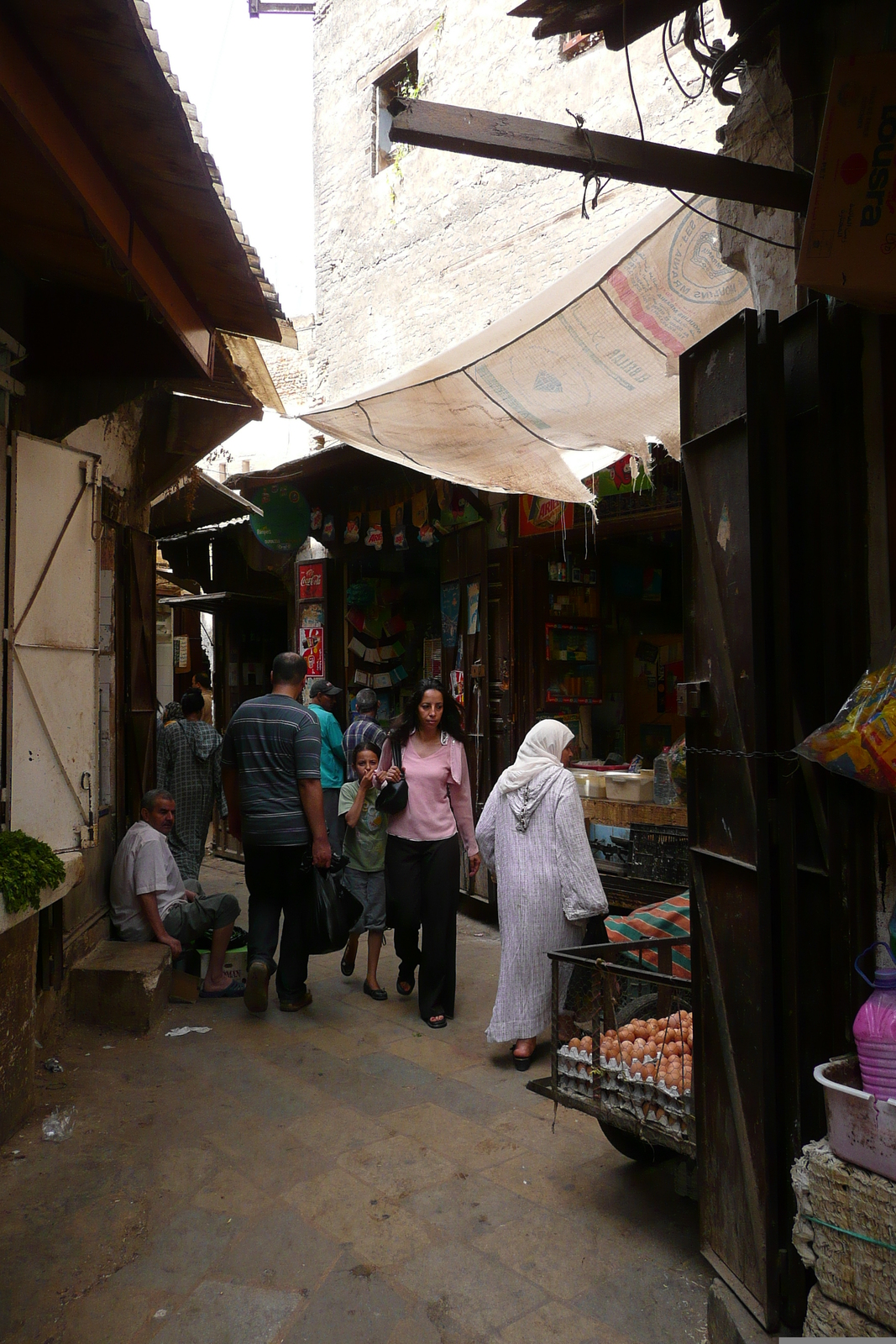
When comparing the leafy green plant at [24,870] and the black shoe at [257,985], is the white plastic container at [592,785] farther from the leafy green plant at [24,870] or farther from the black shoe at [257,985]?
the leafy green plant at [24,870]

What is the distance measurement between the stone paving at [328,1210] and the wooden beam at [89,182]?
12.2 ft

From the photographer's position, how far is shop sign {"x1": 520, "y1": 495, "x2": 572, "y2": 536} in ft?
23.9

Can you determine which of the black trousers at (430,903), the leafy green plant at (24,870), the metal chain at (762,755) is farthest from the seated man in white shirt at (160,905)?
the metal chain at (762,755)

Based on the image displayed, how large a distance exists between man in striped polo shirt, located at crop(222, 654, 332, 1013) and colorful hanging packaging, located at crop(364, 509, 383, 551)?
4.10 m

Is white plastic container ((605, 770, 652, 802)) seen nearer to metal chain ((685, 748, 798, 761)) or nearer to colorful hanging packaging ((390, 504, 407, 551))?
colorful hanging packaging ((390, 504, 407, 551))

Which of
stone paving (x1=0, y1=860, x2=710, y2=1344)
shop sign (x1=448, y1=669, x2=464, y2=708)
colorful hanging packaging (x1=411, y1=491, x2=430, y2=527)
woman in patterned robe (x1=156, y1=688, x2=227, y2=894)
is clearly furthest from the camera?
colorful hanging packaging (x1=411, y1=491, x2=430, y2=527)

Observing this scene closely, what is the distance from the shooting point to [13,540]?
14.0 feet

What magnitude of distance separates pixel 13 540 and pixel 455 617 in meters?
4.78

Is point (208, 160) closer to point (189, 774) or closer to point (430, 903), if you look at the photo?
point (430, 903)

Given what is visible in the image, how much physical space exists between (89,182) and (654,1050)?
3876 mm

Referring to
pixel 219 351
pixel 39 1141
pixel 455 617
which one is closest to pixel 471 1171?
pixel 39 1141

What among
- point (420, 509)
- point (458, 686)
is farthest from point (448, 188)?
point (458, 686)

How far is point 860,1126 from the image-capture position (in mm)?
2094

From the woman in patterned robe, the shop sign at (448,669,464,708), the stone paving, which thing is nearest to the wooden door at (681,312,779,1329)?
the stone paving
